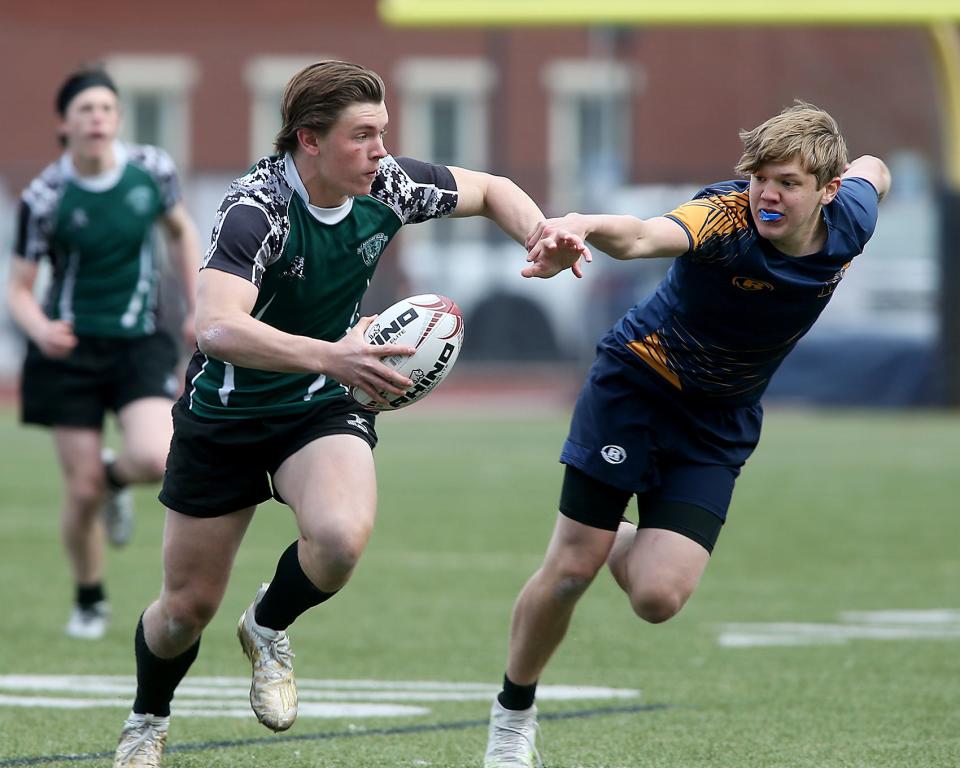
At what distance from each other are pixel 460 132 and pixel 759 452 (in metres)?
18.2

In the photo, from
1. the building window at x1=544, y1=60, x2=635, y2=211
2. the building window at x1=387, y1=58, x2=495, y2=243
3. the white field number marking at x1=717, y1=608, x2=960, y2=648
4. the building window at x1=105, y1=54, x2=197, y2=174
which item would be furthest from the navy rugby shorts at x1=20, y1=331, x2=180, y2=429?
the building window at x1=105, y1=54, x2=197, y2=174

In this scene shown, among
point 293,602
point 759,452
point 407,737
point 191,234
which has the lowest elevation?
point 759,452

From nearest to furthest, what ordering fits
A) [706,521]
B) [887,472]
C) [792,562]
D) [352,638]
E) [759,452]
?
[706,521]
[352,638]
[792,562]
[887,472]
[759,452]

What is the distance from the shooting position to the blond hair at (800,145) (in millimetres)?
4840

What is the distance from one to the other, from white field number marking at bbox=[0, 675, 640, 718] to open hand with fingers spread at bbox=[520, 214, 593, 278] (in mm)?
1943

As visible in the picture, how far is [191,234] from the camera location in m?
8.03

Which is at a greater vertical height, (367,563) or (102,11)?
(102,11)

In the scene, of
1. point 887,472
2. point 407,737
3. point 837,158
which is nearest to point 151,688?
point 407,737

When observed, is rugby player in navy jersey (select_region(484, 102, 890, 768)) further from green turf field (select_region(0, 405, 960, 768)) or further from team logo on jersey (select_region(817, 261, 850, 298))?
green turf field (select_region(0, 405, 960, 768))

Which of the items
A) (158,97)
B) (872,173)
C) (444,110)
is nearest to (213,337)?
(872,173)

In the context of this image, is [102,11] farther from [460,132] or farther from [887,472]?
[887,472]

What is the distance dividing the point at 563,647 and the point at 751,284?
110 inches

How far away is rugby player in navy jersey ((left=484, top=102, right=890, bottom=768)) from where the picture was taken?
16.2 ft

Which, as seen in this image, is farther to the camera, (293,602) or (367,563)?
(367,563)
